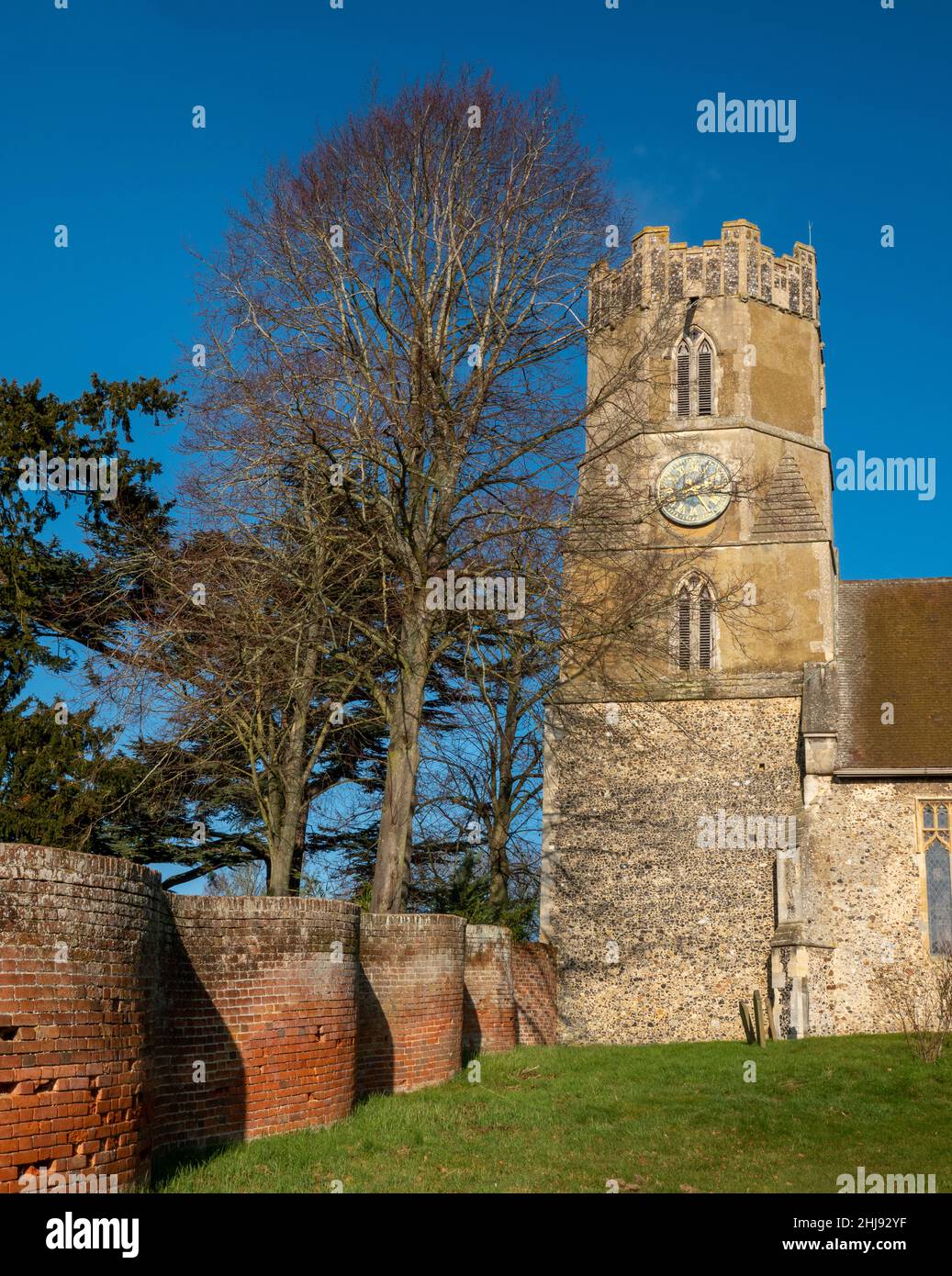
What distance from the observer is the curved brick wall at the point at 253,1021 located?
31.5ft

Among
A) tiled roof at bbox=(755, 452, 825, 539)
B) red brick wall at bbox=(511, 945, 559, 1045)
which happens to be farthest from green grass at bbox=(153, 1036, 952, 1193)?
tiled roof at bbox=(755, 452, 825, 539)

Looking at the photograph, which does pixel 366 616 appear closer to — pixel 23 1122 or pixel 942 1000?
pixel 942 1000

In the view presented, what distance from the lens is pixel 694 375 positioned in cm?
2688

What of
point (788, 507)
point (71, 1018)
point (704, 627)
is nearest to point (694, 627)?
point (704, 627)

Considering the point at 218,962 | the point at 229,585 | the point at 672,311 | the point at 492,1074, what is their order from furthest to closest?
1. the point at 672,311
2. the point at 229,585
3. the point at 492,1074
4. the point at 218,962

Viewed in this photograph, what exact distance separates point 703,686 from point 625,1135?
1392cm

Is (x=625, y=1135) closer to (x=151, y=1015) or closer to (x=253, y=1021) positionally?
(x=253, y=1021)

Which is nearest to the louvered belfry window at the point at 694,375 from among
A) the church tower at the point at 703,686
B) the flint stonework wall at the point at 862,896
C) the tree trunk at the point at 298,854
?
the church tower at the point at 703,686

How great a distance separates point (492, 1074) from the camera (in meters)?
15.9

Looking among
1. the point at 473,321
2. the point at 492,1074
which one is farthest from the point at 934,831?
the point at 473,321

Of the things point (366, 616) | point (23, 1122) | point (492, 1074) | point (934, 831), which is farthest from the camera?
point (934, 831)

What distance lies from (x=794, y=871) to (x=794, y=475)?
801cm

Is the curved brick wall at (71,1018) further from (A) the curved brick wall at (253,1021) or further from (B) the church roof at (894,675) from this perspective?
(B) the church roof at (894,675)

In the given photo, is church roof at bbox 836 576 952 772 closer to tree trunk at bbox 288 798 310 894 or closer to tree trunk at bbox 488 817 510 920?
tree trunk at bbox 488 817 510 920
